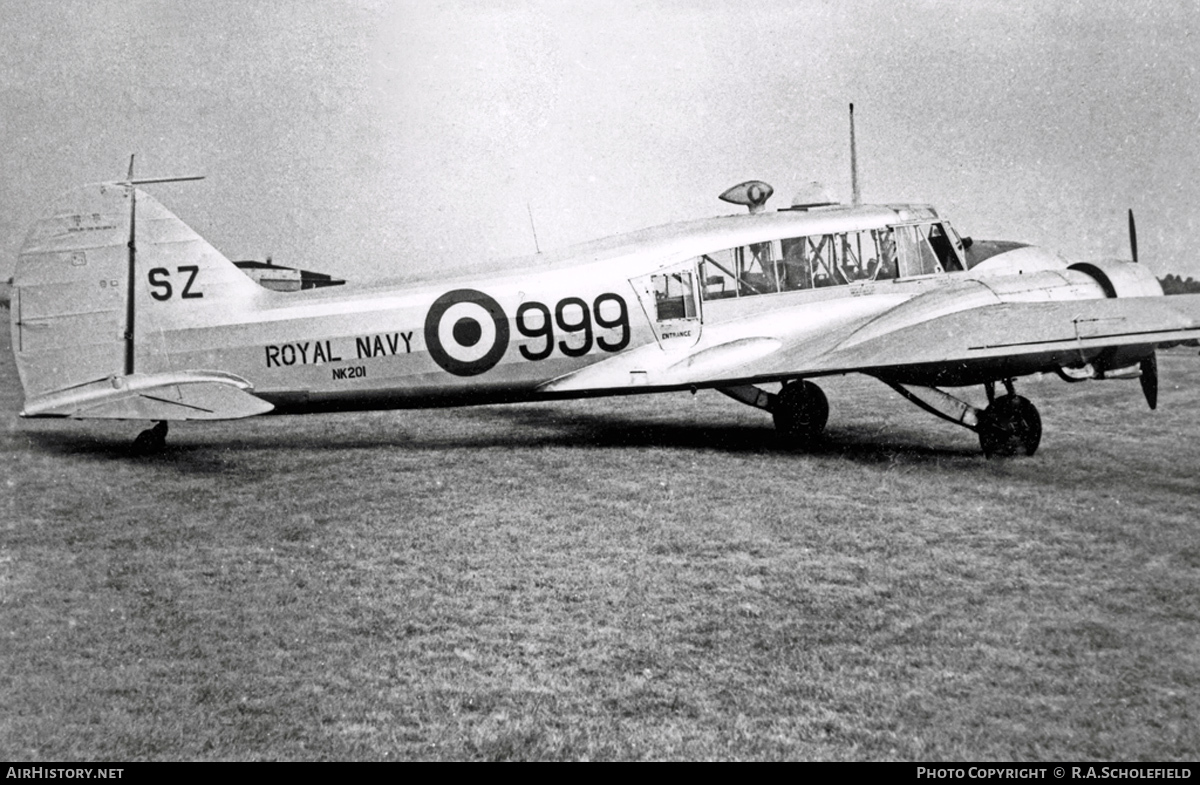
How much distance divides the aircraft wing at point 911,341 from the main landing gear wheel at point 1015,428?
43cm

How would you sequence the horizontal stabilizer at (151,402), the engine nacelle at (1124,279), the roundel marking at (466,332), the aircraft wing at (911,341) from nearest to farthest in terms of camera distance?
the aircraft wing at (911,341) → the horizontal stabilizer at (151,402) → the engine nacelle at (1124,279) → the roundel marking at (466,332)

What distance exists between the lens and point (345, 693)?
3.68m

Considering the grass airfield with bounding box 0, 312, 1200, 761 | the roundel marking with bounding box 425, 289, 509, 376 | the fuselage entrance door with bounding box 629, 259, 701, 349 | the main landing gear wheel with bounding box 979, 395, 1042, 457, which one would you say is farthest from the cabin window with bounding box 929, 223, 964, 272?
the roundel marking with bounding box 425, 289, 509, 376

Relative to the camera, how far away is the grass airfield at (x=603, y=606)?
10.9 ft

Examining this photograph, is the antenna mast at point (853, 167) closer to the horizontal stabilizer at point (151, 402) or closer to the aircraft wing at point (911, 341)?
the aircraft wing at point (911, 341)

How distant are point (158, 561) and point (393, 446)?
13.8 feet

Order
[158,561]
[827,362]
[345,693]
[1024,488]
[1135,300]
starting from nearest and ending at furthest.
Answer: [345,693] → [158,561] → [1024,488] → [1135,300] → [827,362]

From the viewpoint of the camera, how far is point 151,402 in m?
7.74

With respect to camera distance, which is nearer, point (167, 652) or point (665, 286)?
point (167, 652)

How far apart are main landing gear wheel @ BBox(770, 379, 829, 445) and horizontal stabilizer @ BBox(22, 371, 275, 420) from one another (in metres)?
5.38

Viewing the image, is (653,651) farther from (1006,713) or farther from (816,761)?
(1006,713)

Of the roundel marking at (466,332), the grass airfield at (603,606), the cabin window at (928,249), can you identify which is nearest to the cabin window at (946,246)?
the cabin window at (928,249)

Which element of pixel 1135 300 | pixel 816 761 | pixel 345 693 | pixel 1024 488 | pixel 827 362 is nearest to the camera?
pixel 816 761

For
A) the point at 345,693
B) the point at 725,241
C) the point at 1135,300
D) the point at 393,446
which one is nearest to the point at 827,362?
the point at 725,241
